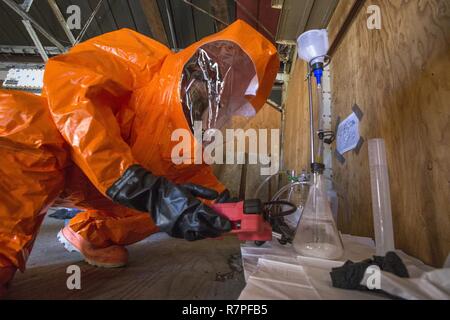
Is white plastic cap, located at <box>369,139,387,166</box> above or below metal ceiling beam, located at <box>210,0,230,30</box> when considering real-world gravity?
below

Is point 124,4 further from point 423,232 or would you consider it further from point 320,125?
point 423,232

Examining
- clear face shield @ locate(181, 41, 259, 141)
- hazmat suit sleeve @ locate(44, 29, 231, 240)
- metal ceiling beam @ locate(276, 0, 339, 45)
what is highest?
metal ceiling beam @ locate(276, 0, 339, 45)

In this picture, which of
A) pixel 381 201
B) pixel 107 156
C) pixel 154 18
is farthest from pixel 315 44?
pixel 154 18

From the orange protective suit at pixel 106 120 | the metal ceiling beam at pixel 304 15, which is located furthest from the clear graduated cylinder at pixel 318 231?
the metal ceiling beam at pixel 304 15

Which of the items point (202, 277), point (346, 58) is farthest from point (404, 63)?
point (202, 277)

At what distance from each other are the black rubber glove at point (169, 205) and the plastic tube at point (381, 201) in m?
0.41

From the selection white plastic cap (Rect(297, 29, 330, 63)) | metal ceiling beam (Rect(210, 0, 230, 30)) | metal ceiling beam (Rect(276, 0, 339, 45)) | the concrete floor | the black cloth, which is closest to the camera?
the black cloth

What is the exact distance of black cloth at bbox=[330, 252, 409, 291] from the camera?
45cm

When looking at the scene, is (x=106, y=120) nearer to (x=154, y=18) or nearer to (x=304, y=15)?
(x=304, y=15)

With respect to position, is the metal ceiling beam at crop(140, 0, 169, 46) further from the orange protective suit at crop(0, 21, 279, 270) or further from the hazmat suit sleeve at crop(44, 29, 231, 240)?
the hazmat suit sleeve at crop(44, 29, 231, 240)

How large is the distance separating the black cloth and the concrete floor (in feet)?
0.79

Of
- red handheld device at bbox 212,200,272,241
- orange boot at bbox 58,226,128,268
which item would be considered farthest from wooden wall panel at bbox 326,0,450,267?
orange boot at bbox 58,226,128,268

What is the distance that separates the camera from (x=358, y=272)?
17.7 inches

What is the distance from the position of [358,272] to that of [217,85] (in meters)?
0.85
